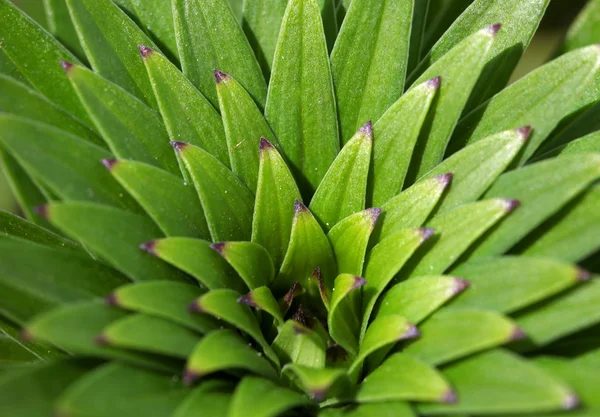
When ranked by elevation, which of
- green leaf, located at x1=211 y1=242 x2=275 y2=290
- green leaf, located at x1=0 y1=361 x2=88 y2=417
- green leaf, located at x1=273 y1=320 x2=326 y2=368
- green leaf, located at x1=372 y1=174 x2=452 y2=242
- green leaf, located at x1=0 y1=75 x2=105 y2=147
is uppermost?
green leaf, located at x1=0 y1=75 x2=105 y2=147

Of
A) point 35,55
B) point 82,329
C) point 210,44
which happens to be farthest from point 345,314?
point 35,55

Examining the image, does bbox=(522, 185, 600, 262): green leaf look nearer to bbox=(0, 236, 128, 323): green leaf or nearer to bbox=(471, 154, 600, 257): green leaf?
bbox=(471, 154, 600, 257): green leaf

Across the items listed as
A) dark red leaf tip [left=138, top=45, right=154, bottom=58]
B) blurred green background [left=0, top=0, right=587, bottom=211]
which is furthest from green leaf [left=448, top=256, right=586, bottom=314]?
blurred green background [left=0, top=0, right=587, bottom=211]

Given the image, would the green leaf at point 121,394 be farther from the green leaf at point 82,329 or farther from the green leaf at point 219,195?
the green leaf at point 219,195

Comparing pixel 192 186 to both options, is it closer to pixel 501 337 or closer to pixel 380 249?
pixel 380 249

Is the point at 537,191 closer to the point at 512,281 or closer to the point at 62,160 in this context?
the point at 512,281

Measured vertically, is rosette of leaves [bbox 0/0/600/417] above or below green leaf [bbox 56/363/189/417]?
above
